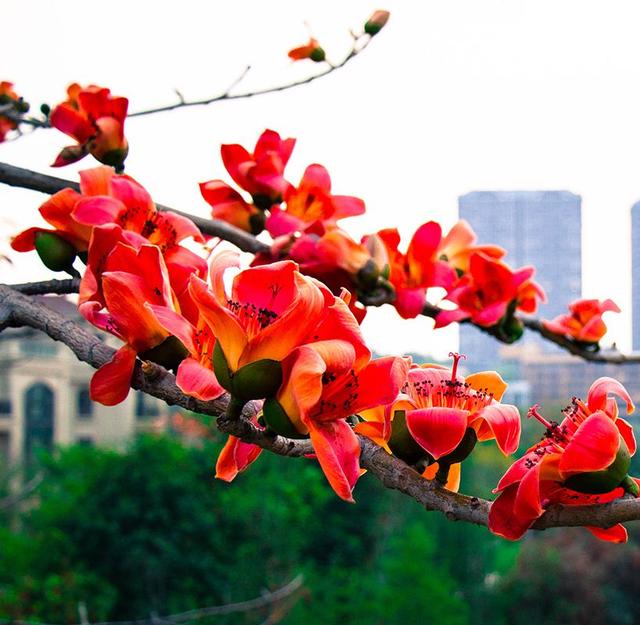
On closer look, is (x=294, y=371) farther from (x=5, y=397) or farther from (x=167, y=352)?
(x=5, y=397)

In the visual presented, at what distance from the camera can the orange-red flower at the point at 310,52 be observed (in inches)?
Result: 44.3

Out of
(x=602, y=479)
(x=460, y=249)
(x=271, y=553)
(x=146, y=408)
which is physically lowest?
(x=271, y=553)

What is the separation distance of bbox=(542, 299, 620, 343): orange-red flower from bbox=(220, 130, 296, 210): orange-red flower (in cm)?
37

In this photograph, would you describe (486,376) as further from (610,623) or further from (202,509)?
(610,623)

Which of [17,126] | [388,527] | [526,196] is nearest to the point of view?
[17,126]

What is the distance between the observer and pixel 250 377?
0.37m

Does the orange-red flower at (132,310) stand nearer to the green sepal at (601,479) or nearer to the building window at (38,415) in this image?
the green sepal at (601,479)

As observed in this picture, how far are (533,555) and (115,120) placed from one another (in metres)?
18.8

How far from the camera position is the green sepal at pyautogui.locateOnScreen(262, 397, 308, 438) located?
379 millimetres

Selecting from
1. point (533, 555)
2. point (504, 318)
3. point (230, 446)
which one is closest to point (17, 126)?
point (504, 318)

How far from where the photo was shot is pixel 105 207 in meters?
0.57

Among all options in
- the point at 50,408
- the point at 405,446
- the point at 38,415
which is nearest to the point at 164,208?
the point at 405,446

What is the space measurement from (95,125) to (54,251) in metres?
0.26

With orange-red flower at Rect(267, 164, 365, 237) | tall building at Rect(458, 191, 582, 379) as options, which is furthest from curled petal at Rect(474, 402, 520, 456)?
tall building at Rect(458, 191, 582, 379)
